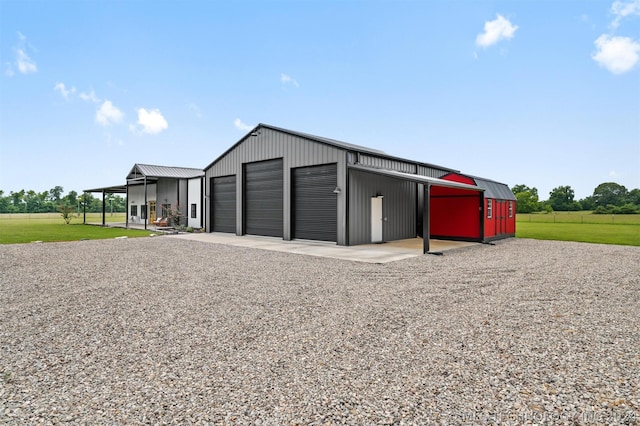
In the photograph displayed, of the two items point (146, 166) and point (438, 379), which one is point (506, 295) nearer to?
point (438, 379)

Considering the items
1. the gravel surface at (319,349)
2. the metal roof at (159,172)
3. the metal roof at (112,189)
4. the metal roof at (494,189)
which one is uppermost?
the metal roof at (159,172)

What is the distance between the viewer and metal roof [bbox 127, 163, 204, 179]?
25.9 m

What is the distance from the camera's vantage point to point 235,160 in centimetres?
1888

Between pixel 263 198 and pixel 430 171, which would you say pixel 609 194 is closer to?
pixel 430 171

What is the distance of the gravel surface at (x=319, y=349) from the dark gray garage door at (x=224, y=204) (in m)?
11.7

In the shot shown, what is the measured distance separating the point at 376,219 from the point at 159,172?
65.0 feet

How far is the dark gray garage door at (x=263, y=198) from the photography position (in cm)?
1658

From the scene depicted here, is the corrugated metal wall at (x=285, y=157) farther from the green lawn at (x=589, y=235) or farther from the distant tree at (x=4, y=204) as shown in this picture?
the distant tree at (x=4, y=204)

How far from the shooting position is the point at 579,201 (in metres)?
65.0

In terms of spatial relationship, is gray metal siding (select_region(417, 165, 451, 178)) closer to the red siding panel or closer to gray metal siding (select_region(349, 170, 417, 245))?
gray metal siding (select_region(349, 170, 417, 245))

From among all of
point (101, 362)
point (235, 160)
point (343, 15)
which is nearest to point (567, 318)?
point (101, 362)

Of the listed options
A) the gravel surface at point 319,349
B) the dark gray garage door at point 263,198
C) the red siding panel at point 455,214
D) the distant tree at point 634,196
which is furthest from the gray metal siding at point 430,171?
the distant tree at point 634,196

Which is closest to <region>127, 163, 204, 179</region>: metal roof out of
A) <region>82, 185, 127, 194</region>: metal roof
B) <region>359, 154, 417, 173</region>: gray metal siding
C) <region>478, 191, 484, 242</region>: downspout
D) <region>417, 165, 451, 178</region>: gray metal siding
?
<region>82, 185, 127, 194</region>: metal roof

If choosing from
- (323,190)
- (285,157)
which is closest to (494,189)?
(323,190)
